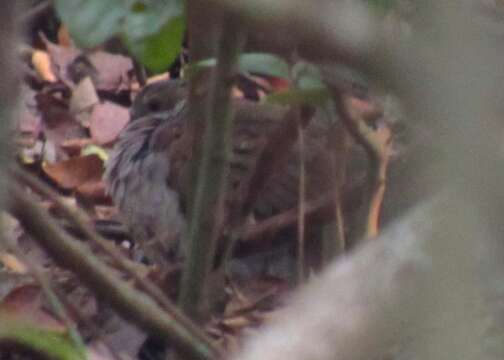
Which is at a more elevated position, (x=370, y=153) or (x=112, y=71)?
(x=370, y=153)

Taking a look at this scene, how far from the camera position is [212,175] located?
5.36ft

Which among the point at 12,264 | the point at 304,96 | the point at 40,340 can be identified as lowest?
the point at 12,264

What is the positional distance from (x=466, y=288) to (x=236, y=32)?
0.88m

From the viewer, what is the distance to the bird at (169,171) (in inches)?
139

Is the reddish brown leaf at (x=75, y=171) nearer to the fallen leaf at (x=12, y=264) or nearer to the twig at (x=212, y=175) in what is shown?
the fallen leaf at (x=12, y=264)

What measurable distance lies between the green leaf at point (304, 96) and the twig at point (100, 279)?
0.35 m

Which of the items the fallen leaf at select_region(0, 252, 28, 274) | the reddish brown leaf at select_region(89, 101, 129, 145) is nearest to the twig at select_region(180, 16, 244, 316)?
the fallen leaf at select_region(0, 252, 28, 274)

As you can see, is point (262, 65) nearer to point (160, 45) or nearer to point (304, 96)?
point (160, 45)

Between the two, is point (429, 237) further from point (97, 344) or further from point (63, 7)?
point (97, 344)

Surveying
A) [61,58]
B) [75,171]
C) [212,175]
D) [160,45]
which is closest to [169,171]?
[75,171]

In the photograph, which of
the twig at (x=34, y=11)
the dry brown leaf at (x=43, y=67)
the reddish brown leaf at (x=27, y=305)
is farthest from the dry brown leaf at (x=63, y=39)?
the twig at (x=34, y=11)

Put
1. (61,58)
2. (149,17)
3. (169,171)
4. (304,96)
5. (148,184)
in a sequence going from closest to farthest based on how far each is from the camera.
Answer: (304,96)
(149,17)
(169,171)
(148,184)
(61,58)

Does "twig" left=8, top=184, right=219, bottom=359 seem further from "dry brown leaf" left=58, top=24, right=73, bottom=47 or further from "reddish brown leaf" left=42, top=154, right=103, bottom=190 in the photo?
"dry brown leaf" left=58, top=24, right=73, bottom=47

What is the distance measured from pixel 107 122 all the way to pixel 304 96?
3.38 metres
